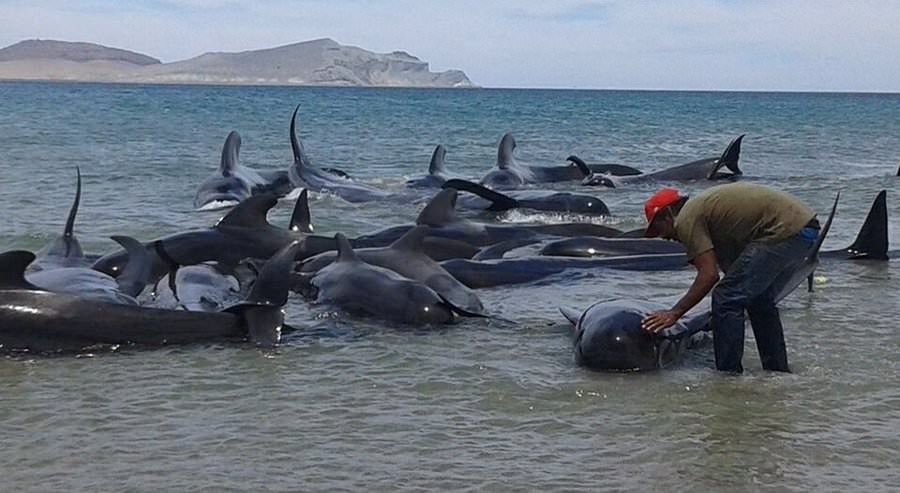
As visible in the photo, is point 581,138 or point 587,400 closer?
point 587,400

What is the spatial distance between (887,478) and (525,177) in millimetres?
17475

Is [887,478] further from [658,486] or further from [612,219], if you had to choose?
[612,219]

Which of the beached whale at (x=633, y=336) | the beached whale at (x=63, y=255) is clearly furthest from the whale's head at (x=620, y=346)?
the beached whale at (x=63, y=255)

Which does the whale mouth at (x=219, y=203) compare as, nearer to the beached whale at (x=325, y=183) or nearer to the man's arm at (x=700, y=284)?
the beached whale at (x=325, y=183)

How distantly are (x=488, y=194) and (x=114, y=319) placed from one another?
28.4 feet

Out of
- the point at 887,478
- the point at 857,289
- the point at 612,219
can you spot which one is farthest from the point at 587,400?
the point at 612,219

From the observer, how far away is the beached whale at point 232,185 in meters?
18.9

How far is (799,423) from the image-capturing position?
7.39m

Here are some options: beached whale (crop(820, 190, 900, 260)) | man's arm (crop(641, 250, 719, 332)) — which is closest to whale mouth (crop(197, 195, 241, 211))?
beached whale (crop(820, 190, 900, 260))

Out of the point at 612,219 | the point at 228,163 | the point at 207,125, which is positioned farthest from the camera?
the point at 207,125

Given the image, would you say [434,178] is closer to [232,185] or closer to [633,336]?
[232,185]

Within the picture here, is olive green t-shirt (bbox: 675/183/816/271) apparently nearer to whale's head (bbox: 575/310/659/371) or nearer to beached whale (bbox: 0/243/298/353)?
whale's head (bbox: 575/310/659/371)

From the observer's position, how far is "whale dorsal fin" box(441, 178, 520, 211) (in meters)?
16.8

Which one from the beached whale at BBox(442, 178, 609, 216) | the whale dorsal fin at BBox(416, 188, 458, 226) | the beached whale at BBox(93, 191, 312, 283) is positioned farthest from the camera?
the beached whale at BBox(442, 178, 609, 216)
